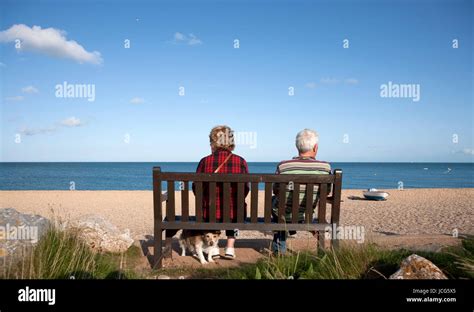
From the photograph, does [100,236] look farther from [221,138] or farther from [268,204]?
[268,204]

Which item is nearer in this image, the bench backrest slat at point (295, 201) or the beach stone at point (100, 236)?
the bench backrest slat at point (295, 201)

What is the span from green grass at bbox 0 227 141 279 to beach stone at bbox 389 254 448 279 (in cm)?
221

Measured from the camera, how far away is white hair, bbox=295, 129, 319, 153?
13.9ft

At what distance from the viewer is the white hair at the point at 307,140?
425cm

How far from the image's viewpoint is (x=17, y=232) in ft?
11.8

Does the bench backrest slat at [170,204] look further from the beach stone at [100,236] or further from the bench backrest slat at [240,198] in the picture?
the beach stone at [100,236]

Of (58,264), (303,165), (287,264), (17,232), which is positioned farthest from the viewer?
(303,165)

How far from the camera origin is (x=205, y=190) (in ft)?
14.2

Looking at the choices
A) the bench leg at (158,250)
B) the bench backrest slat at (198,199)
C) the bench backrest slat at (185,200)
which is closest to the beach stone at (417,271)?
the bench backrest slat at (198,199)

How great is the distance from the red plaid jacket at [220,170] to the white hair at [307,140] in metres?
0.72

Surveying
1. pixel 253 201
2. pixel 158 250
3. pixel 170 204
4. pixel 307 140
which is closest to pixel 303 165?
pixel 307 140

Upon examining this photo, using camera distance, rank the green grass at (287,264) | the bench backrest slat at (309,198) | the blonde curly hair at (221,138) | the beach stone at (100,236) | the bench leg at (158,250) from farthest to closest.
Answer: the beach stone at (100,236)
the blonde curly hair at (221,138)
the bench leg at (158,250)
the bench backrest slat at (309,198)
the green grass at (287,264)

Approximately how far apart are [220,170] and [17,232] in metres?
2.24
